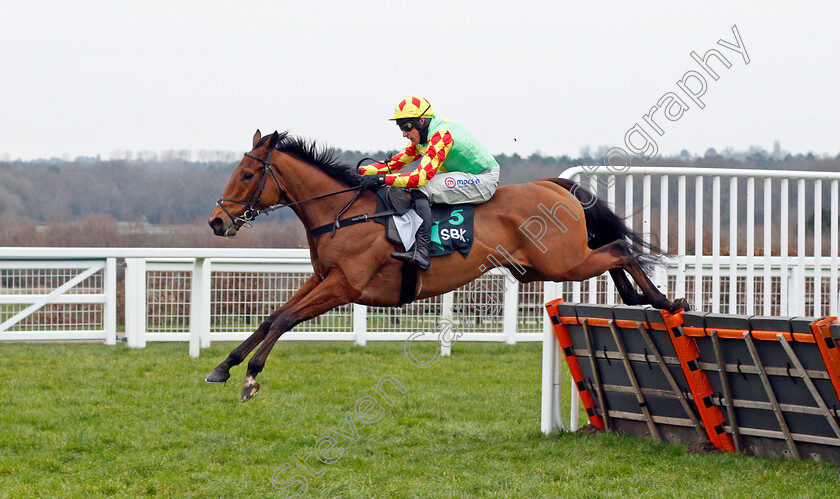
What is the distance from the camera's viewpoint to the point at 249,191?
536 centimetres

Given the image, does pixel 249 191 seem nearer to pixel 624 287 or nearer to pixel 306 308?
pixel 306 308

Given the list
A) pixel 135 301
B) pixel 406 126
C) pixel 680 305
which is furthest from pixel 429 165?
pixel 135 301

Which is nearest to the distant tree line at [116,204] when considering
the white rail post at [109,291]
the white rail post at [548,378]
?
the white rail post at [109,291]

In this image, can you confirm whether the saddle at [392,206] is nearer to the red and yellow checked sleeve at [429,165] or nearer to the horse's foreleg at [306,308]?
the red and yellow checked sleeve at [429,165]

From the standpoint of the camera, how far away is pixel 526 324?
11086 mm

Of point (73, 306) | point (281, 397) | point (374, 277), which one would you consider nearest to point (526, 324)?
point (281, 397)

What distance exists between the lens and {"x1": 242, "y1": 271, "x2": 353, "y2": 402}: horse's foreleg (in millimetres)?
5164

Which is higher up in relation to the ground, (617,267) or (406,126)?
(406,126)

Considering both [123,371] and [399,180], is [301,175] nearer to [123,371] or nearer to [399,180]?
[399,180]

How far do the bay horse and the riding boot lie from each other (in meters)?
0.10

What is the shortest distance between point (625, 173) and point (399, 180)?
161 centimetres

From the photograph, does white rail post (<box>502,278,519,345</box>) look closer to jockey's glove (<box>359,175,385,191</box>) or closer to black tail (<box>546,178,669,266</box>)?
black tail (<box>546,178,669,266</box>)

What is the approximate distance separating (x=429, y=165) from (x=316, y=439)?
2.13 metres

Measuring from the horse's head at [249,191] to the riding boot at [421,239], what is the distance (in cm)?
78
